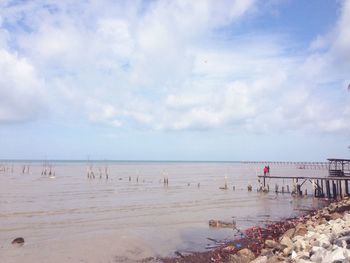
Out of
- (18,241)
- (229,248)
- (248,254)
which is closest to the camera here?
(248,254)

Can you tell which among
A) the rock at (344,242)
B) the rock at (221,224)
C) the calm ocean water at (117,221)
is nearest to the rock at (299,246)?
the rock at (344,242)

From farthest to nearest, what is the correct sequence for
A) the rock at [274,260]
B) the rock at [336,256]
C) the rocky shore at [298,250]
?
the rock at [274,260]
the rocky shore at [298,250]
the rock at [336,256]

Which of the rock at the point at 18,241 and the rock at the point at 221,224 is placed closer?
the rock at the point at 18,241

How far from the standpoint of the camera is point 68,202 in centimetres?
3450

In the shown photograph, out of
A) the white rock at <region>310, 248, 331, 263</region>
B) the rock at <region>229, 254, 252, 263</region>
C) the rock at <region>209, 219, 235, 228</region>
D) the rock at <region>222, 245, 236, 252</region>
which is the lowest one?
the rock at <region>222, 245, 236, 252</region>

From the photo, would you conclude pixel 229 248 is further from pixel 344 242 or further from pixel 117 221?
pixel 117 221

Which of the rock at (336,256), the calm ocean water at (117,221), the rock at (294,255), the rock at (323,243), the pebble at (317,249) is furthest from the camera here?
the calm ocean water at (117,221)

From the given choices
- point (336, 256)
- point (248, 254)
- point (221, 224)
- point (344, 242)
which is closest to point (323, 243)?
point (344, 242)

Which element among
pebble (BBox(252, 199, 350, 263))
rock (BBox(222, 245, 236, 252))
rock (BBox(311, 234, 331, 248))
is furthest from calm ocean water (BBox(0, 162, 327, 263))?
rock (BBox(311, 234, 331, 248))

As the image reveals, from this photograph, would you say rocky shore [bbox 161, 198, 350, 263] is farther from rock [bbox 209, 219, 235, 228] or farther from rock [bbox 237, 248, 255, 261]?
rock [bbox 209, 219, 235, 228]

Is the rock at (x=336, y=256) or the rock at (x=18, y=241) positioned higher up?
the rock at (x=336, y=256)

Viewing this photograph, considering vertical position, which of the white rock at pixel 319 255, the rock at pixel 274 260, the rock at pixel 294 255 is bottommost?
the rock at pixel 274 260

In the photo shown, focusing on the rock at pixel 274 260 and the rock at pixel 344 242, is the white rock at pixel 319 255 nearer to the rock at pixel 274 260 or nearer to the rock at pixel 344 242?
the rock at pixel 344 242

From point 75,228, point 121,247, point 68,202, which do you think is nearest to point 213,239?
point 121,247
